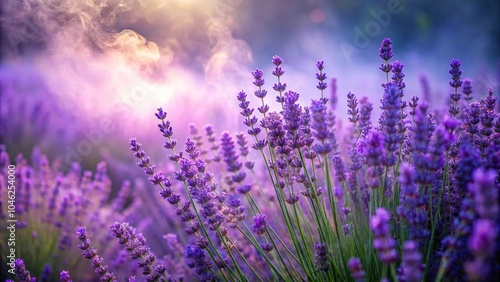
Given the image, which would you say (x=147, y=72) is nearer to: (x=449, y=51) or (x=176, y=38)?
(x=176, y=38)

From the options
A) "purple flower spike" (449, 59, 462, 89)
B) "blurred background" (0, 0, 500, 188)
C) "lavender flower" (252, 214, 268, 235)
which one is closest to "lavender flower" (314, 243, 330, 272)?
"lavender flower" (252, 214, 268, 235)

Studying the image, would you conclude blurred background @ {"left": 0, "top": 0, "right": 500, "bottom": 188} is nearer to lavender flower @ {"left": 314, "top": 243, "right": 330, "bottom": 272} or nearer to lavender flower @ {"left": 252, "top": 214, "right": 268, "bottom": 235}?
lavender flower @ {"left": 252, "top": 214, "right": 268, "bottom": 235}

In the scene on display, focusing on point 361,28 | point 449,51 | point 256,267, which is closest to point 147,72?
point 256,267

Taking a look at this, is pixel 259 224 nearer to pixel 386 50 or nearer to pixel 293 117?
pixel 293 117

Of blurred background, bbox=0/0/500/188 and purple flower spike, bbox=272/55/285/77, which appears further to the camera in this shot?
blurred background, bbox=0/0/500/188

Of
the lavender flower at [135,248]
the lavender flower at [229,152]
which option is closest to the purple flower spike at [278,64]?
the lavender flower at [229,152]

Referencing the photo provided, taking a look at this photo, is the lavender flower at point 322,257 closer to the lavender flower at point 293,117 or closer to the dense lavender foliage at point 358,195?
the dense lavender foliage at point 358,195
